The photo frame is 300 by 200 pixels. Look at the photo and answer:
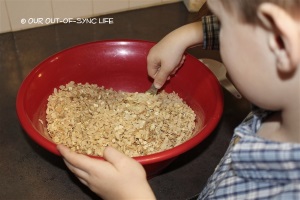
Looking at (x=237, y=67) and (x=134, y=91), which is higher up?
(x=237, y=67)

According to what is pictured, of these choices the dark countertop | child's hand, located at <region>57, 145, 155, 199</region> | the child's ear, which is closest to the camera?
the child's ear

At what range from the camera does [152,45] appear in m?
0.85

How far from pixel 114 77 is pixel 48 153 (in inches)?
9.5

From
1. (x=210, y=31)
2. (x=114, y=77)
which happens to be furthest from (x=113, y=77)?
(x=210, y=31)

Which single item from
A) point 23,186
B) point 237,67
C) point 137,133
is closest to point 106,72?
point 137,133

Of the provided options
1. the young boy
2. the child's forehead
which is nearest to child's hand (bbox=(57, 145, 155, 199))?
the young boy

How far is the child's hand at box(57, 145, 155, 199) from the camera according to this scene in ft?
1.88

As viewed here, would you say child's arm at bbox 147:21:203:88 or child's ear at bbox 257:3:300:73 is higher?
child's ear at bbox 257:3:300:73

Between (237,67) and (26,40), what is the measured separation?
29.1 inches

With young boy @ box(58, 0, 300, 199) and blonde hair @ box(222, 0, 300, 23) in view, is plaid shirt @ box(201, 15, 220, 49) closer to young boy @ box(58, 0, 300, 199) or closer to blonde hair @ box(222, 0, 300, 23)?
young boy @ box(58, 0, 300, 199)

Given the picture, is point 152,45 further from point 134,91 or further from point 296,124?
point 296,124

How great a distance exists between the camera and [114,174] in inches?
22.8

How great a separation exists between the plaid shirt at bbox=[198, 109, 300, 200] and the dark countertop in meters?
0.11

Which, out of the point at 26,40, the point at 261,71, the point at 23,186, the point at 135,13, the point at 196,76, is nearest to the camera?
the point at 261,71
